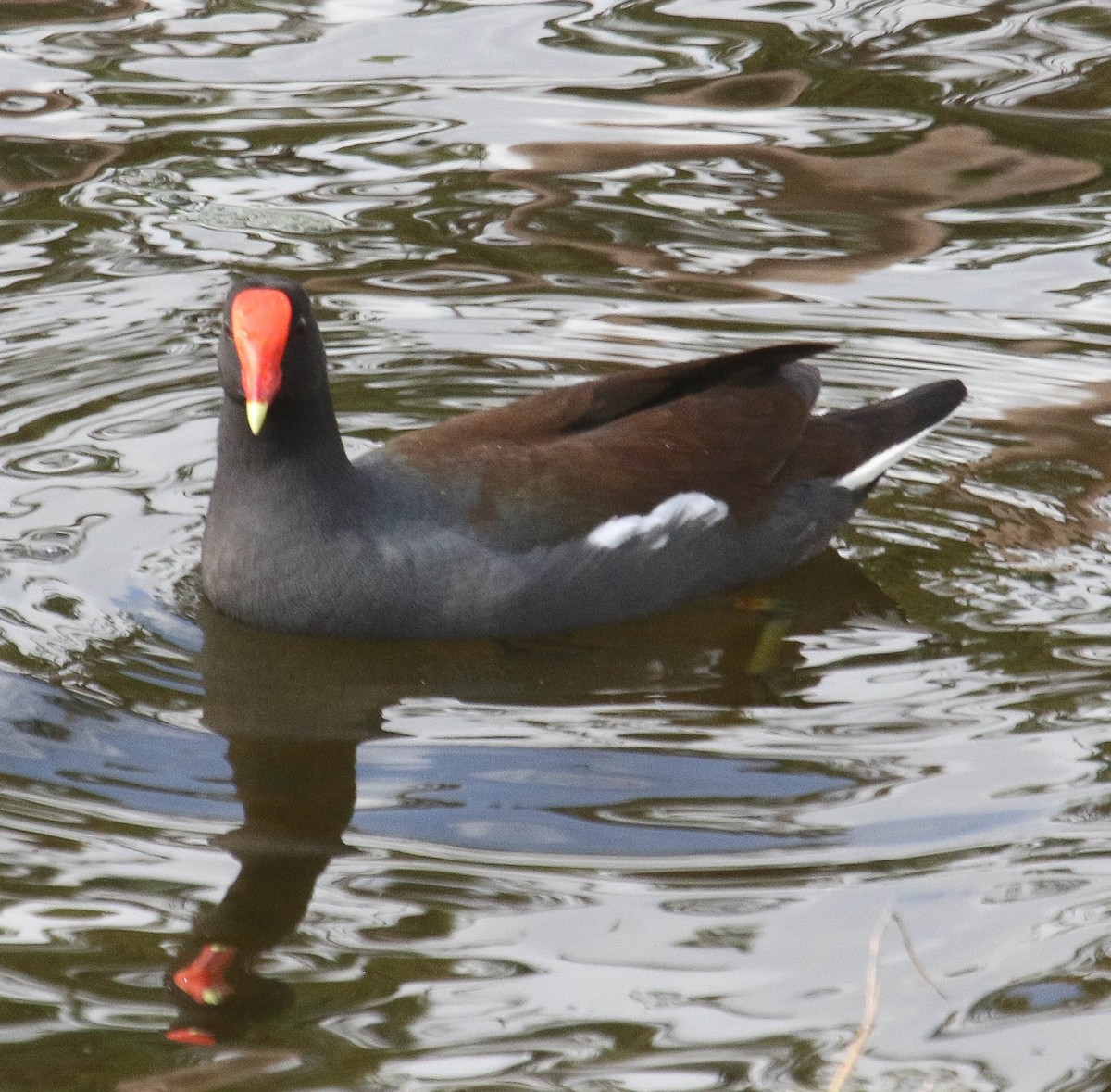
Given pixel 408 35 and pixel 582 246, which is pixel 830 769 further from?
pixel 408 35

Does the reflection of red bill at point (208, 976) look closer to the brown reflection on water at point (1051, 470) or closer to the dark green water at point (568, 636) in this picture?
the dark green water at point (568, 636)

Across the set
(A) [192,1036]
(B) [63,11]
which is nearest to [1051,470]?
(A) [192,1036]

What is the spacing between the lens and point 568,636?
197 inches

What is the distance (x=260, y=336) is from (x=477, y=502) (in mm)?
685

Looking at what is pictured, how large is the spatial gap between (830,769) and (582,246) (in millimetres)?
3636

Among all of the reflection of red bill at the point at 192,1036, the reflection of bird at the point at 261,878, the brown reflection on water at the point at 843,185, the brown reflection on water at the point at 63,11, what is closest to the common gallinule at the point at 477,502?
the reflection of bird at the point at 261,878

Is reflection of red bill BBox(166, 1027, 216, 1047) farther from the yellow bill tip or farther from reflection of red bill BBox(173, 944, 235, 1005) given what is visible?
the yellow bill tip

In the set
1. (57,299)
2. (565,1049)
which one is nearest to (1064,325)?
(57,299)

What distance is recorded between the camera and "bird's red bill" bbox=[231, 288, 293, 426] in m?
4.60

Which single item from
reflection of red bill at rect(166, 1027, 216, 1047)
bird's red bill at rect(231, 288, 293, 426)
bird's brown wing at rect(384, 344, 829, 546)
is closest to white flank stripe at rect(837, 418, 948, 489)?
bird's brown wing at rect(384, 344, 829, 546)

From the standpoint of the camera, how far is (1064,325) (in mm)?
6816

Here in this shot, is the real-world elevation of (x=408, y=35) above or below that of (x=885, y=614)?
A: above

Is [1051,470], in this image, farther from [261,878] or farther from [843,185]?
[261,878]

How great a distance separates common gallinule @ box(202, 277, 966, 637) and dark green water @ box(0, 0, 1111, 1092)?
12 centimetres
